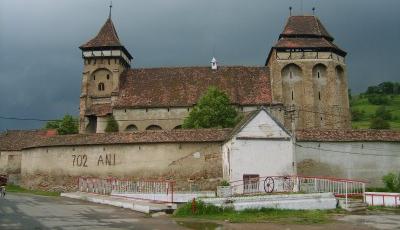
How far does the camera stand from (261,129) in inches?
1092

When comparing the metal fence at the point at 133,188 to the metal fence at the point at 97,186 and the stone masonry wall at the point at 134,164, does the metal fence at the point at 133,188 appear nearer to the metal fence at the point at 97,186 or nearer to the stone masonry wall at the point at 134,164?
the metal fence at the point at 97,186

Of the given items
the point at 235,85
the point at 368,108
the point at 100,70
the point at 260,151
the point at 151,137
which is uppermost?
the point at 368,108

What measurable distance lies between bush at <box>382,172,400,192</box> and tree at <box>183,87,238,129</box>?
14139 millimetres

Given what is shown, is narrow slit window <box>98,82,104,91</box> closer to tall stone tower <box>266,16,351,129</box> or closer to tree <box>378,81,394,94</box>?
tall stone tower <box>266,16,351,129</box>

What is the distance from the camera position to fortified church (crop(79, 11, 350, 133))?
1829 inches

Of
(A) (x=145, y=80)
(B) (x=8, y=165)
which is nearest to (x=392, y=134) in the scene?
(A) (x=145, y=80)

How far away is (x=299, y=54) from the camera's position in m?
47.4

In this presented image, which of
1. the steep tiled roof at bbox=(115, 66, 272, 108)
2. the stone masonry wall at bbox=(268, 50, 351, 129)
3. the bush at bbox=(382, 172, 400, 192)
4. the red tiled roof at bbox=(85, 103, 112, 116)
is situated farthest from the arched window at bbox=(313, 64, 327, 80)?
the red tiled roof at bbox=(85, 103, 112, 116)

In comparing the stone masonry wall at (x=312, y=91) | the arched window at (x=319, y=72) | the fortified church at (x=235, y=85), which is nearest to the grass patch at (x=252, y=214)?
the fortified church at (x=235, y=85)

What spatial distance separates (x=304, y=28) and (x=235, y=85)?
32.4ft

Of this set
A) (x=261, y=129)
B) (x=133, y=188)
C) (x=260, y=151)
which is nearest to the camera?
(x=260, y=151)

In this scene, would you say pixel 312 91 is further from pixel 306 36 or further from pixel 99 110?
→ pixel 99 110

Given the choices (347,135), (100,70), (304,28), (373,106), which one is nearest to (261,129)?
(347,135)

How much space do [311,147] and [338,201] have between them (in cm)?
1025
